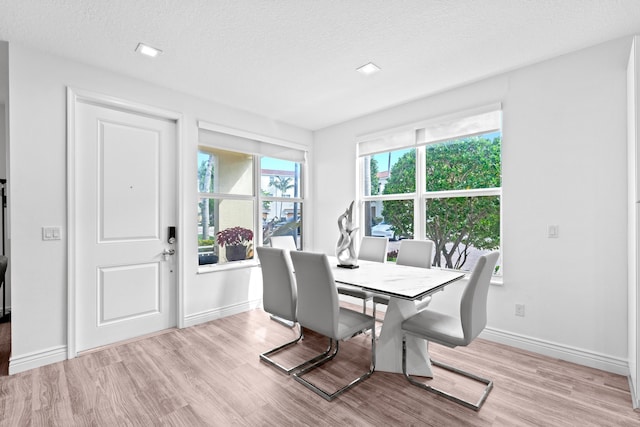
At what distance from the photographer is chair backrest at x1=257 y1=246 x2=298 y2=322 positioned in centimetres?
244

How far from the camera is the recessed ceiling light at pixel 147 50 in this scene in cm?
242

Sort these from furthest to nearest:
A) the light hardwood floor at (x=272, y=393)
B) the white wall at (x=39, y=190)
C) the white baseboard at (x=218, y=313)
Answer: the white baseboard at (x=218, y=313)
the white wall at (x=39, y=190)
the light hardwood floor at (x=272, y=393)

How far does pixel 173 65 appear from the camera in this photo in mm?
2746

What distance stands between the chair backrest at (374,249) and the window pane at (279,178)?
1533 millimetres

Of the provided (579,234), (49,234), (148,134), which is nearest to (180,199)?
(148,134)

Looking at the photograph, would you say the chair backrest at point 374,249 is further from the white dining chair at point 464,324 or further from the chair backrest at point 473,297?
the chair backrest at point 473,297

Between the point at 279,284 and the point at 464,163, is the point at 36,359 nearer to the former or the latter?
the point at 279,284

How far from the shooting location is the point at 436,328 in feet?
6.73

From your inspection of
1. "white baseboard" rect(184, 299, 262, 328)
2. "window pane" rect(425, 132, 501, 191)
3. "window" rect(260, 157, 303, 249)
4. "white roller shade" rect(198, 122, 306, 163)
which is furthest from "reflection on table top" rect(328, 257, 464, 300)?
"white roller shade" rect(198, 122, 306, 163)

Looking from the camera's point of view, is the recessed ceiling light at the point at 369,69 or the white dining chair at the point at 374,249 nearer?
the recessed ceiling light at the point at 369,69

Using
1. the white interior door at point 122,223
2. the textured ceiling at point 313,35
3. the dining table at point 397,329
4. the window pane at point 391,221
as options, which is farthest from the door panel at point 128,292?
the window pane at point 391,221

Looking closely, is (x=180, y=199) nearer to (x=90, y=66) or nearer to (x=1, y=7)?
(x=90, y=66)

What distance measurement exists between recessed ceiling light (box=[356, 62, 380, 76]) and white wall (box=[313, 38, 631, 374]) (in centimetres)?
110

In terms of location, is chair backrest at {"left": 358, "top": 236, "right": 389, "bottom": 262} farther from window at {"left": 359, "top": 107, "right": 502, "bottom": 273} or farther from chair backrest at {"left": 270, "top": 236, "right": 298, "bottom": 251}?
chair backrest at {"left": 270, "top": 236, "right": 298, "bottom": 251}
